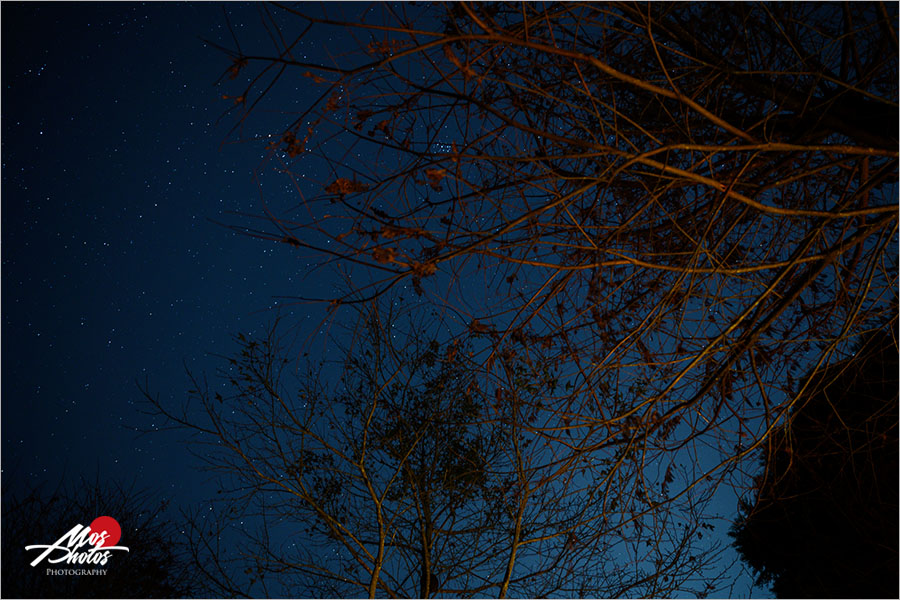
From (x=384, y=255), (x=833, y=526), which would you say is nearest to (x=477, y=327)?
(x=384, y=255)

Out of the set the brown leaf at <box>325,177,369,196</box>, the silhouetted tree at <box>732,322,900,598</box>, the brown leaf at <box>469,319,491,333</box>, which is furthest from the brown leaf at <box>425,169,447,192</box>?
the silhouetted tree at <box>732,322,900,598</box>

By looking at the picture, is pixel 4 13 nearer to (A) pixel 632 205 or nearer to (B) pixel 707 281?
(A) pixel 632 205

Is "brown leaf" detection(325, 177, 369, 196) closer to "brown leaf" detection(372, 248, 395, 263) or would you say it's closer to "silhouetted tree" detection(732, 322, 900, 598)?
"brown leaf" detection(372, 248, 395, 263)

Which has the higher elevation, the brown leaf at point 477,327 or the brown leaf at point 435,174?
the brown leaf at point 435,174

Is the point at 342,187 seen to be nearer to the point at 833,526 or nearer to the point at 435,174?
the point at 435,174

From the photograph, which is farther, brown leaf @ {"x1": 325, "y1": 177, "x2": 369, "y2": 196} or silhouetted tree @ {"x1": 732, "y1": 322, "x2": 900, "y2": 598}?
silhouetted tree @ {"x1": 732, "y1": 322, "x2": 900, "y2": 598}

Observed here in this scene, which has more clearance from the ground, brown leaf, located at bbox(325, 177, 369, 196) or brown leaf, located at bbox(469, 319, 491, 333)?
brown leaf, located at bbox(325, 177, 369, 196)

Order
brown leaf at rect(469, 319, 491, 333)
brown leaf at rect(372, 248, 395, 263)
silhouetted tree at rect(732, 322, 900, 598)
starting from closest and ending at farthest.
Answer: brown leaf at rect(372, 248, 395, 263)
brown leaf at rect(469, 319, 491, 333)
silhouetted tree at rect(732, 322, 900, 598)

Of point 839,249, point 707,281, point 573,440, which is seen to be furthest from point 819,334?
point 573,440

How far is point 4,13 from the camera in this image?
3.60 m

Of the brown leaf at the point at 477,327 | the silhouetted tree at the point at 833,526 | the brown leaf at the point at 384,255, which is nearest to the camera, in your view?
the brown leaf at the point at 384,255

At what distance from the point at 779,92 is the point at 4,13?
4785 mm

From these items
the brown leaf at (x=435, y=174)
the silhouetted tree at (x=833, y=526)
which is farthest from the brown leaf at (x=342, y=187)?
the silhouetted tree at (x=833, y=526)

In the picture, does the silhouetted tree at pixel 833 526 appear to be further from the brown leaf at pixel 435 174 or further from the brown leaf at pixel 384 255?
the brown leaf at pixel 384 255
